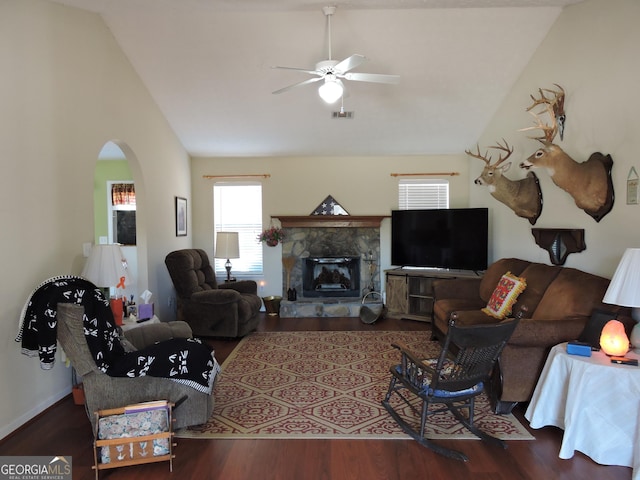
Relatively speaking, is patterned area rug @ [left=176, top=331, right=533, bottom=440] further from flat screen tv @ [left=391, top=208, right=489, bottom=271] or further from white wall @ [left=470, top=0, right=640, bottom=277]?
white wall @ [left=470, top=0, right=640, bottom=277]

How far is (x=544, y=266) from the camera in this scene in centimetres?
400

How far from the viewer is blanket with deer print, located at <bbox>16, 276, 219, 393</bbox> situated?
2502 millimetres

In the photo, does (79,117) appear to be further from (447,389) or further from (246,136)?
(447,389)

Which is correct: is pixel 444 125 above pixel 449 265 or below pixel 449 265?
above

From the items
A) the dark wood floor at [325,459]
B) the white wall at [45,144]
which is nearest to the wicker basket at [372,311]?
the dark wood floor at [325,459]

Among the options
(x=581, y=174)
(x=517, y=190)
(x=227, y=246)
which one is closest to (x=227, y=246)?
(x=227, y=246)

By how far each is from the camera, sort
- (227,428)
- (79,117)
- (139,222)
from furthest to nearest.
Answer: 1. (139,222)
2. (79,117)
3. (227,428)

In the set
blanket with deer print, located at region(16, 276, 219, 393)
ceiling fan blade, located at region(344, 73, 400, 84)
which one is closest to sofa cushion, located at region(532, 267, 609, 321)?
ceiling fan blade, located at region(344, 73, 400, 84)

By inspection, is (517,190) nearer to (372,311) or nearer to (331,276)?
(372,311)

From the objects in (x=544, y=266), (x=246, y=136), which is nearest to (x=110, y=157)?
(x=246, y=136)

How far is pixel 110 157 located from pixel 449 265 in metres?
5.62

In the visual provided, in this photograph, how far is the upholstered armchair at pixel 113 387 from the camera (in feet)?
8.18

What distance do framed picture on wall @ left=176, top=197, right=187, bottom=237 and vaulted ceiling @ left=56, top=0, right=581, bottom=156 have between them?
3.09 feet

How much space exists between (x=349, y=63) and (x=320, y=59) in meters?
1.43
